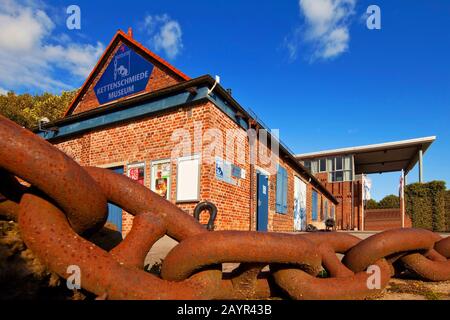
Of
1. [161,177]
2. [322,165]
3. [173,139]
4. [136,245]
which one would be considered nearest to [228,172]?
[173,139]

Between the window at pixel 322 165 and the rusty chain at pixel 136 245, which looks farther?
the window at pixel 322 165

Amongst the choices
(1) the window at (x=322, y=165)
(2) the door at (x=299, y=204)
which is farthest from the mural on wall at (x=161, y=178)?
(1) the window at (x=322, y=165)

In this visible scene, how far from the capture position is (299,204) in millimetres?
18062

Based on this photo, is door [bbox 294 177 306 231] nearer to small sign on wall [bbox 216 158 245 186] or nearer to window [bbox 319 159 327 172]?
small sign on wall [bbox 216 158 245 186]

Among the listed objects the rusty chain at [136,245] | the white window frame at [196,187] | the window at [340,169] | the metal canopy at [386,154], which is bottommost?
the rusty chain at [136,245]

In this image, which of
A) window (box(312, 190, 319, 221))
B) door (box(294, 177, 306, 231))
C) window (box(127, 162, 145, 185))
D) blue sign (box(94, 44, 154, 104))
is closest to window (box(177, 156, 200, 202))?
window (box(127, 162, 145, 185))

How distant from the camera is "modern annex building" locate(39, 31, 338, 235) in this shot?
9070 millimetres

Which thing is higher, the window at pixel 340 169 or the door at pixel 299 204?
the window at pixel 340 169

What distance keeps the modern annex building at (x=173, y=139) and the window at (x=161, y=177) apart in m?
0.03

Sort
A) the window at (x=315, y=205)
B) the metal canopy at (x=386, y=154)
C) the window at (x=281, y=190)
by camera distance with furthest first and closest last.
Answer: the metal canopy at (x=386, y=154) < the window at (x=315, y=205) < the window at (x=281, y=190)

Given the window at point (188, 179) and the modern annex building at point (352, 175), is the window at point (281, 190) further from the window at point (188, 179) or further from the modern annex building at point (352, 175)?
the modern annex building at point (352, 175)

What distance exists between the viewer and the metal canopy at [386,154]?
26684 millimetres

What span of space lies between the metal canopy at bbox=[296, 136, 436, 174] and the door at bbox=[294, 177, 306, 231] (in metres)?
11.7

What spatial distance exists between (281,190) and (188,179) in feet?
21.5
